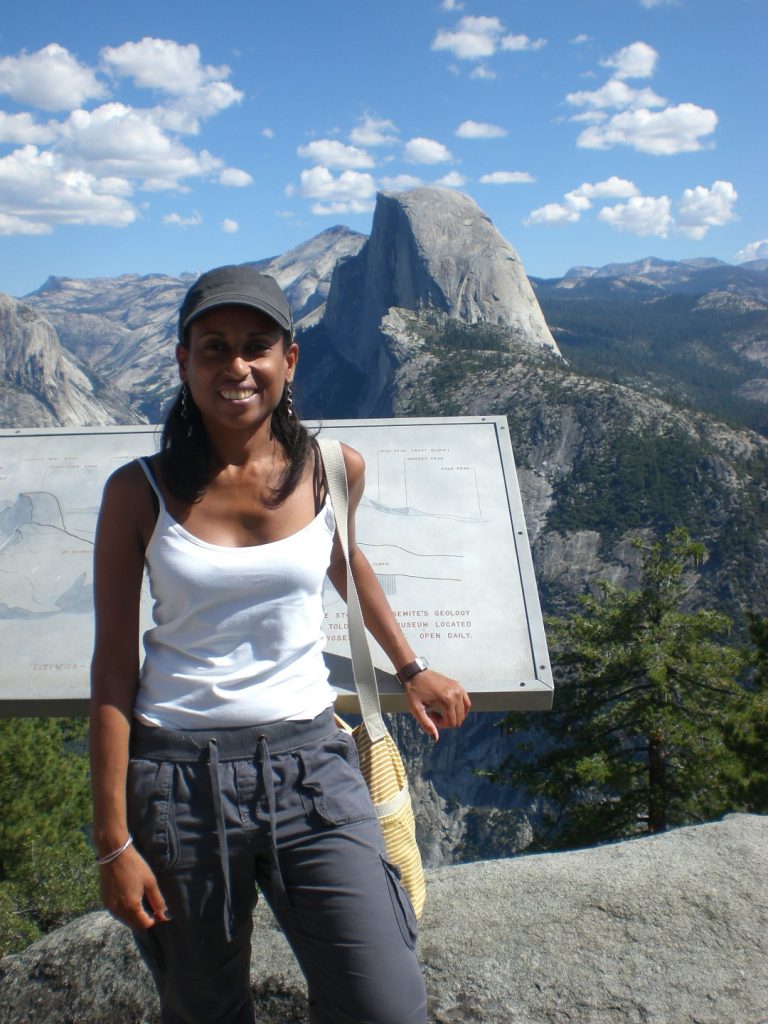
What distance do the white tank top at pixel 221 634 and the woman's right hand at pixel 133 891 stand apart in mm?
319

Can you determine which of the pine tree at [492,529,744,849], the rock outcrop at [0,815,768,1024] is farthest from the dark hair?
the pine tree at [492,529,744,849]

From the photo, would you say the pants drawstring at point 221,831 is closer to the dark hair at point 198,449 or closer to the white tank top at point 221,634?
the white tank top at point 221,634

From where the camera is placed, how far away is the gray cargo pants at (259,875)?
6.06 feet

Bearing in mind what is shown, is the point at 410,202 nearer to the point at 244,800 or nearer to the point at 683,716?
the point at 683,716

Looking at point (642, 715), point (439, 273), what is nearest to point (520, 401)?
point (439, 273)

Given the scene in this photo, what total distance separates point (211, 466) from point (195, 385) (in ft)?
0.71

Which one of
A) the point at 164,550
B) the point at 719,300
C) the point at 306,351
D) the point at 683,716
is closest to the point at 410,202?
the point at 306,351

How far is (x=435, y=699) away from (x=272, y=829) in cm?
93

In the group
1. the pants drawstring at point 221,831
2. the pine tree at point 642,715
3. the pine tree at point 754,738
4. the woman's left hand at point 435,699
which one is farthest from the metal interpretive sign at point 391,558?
the pine tree at point 642,715

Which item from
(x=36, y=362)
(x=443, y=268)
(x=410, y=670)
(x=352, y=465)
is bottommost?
(x=410, y=670)

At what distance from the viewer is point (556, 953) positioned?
3.09 meters

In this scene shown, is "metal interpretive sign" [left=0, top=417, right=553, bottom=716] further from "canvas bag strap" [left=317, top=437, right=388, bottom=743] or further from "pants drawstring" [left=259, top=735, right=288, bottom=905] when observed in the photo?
"pants drawstring" [left=259, top=735, right=288, bottom=905]

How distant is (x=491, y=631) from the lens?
11.4 feet

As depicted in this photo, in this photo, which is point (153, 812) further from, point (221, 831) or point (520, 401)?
point (520, 401)
